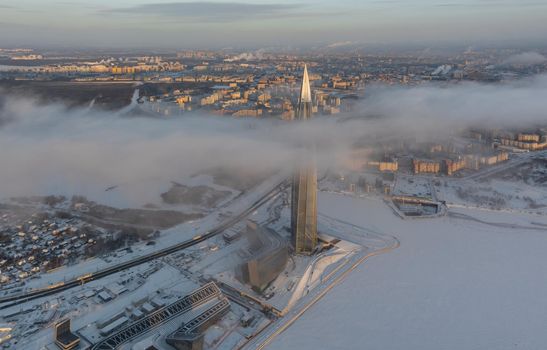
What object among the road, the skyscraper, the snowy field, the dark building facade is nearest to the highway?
the dark building facade

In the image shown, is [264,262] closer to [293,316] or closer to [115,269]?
[293,316]

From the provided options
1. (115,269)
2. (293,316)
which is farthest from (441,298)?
(115,269)

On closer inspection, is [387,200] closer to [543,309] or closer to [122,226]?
[543,309]

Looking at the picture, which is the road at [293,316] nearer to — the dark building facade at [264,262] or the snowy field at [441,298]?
the snowy field at [441,298]

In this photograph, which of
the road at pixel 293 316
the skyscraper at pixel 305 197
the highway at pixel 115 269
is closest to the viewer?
the road at pixel 293 316

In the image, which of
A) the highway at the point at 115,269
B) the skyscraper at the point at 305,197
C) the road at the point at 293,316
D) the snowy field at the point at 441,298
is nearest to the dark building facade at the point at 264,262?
the skyscraper at the point at 305,197

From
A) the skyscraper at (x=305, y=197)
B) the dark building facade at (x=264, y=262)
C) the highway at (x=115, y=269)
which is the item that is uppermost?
the skyscraper at (x=305, y=197)
